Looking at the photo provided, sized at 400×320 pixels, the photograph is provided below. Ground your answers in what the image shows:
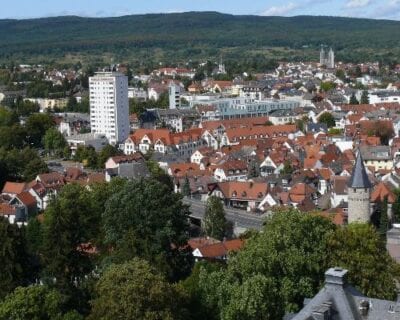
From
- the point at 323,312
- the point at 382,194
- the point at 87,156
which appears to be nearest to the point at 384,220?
the point at 382,194

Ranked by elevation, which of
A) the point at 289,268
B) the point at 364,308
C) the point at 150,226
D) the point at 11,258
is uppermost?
the point at 364,308

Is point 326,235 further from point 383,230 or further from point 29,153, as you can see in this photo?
point 29,153

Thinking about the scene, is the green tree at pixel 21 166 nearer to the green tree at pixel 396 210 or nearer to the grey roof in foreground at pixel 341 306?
the green tree at pixel 396 210

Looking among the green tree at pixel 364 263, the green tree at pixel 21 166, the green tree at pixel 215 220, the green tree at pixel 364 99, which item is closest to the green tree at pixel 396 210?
the green tree at pixel 215 220

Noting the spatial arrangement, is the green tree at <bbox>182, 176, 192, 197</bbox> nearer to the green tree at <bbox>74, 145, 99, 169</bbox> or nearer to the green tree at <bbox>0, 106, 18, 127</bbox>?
the green tree at <bbox>74, 145, 99, 169</bbox>

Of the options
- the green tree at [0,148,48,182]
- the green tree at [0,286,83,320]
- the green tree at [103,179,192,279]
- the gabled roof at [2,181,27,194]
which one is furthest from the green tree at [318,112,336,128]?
the green tree at [0,286,83,320]

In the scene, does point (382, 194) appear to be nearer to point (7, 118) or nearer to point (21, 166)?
point (21, 166)

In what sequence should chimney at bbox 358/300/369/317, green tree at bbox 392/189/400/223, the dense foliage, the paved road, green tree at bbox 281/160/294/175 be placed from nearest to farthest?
chimney at bbox 358/300/369/317
the dense foliage
green tree at bbox 392/189/400/223
the paved road
green tree at bbox 281/160/294/175
